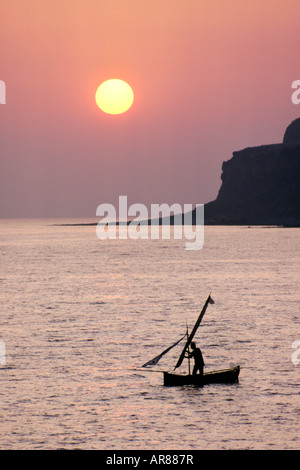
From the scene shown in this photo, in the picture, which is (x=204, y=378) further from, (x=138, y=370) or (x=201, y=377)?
(x=138, y=370)

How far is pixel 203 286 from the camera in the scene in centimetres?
9944

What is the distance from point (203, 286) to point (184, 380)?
6166 centimetres

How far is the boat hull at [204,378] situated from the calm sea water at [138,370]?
39 centimetres

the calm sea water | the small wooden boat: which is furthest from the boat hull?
the calm sea water

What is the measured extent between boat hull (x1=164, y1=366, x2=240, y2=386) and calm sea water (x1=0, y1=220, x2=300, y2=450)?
0.39 m

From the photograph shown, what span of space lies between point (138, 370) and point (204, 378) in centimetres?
545

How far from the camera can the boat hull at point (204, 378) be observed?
38.0 metres

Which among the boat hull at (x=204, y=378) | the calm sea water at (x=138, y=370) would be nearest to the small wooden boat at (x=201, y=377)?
the boat hull at (x=204, y=378)

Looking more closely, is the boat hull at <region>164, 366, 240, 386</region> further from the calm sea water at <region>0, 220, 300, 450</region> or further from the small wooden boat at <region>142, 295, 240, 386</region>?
the calm sea water at <region>0, 220, 300, 450</region>

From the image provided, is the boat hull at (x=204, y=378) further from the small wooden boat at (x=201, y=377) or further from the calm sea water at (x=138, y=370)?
the calm sea water at (x=138, y=370)

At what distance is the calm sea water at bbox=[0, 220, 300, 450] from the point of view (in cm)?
3067

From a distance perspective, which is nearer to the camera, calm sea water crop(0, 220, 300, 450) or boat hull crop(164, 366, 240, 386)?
calm sea water crop(0, 220, 300, 450)

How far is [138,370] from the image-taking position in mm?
42312

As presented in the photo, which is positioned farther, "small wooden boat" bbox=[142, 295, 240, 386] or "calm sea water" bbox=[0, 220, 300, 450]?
"small wooden boat" bbox=[142, 295, 240, 386]
